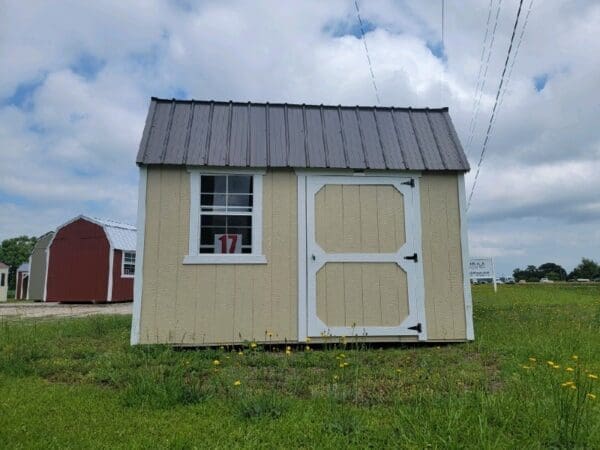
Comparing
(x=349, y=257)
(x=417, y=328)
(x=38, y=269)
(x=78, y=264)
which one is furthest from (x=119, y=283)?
(x=417, y=328)

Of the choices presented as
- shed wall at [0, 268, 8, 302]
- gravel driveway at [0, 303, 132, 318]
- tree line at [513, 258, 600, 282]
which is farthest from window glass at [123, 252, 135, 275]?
tree line at [513, 258, 600, 282]

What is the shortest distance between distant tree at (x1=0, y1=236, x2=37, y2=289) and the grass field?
51.4m

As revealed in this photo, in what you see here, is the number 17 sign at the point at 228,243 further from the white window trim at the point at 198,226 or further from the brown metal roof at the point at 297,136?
the brown metal roof at the point at 297,136

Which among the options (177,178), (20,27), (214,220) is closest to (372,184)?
(214,220)

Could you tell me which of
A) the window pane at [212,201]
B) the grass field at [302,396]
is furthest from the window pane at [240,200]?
the grass field at [302,396]

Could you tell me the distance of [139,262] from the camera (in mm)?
5496

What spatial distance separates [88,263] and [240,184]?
577 inches

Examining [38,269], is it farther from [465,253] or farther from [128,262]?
[465,253]

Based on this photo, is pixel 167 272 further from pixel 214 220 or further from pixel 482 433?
pixel 482 433

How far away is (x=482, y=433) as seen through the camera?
7.86 feet

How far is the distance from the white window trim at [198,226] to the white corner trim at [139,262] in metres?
0.56

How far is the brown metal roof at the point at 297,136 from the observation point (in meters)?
5.85

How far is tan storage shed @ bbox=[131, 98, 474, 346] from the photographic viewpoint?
18.2 feet

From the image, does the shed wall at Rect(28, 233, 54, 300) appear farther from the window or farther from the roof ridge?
the roof ridge
